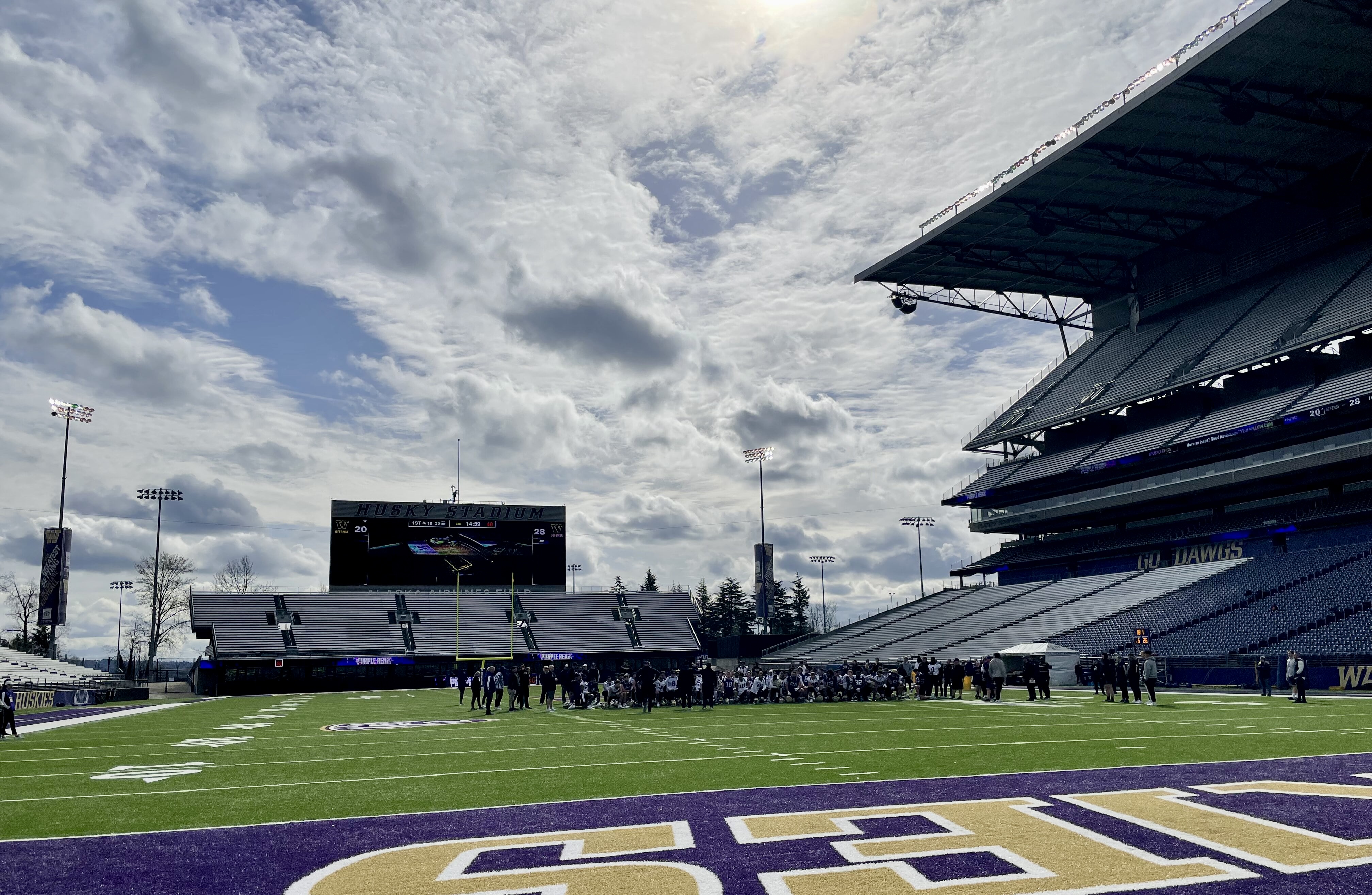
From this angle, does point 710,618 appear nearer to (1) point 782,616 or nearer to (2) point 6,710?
(1) point 782,616

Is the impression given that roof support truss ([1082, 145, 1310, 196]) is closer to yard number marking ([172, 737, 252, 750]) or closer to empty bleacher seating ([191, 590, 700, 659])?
empty bleacher seating ([191, 590, 700, 659])

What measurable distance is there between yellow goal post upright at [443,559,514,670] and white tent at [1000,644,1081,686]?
99.5ft

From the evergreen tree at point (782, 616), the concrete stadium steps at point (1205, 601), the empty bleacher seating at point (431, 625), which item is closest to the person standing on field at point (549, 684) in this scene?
the concrete stadium steps at point (1205, 601)

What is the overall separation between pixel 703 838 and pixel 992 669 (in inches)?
862

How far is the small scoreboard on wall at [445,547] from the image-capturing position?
56750 mm

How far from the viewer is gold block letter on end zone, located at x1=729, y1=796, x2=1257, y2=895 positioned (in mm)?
6414

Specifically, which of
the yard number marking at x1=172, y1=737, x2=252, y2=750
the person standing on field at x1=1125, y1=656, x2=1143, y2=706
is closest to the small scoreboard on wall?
the yard number marking at x1=172, y1=737, x2=252, y2=750

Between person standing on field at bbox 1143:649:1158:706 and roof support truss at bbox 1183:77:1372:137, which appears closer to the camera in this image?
person standing on field at bbox 1143:649:1158:706

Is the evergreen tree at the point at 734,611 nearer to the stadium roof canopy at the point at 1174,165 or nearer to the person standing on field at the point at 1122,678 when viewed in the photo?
the stadium roof canopy at the point at 1174,165

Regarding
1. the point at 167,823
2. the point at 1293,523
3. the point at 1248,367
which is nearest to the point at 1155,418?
the point at 1248,367

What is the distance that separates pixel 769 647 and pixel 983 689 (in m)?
33.9

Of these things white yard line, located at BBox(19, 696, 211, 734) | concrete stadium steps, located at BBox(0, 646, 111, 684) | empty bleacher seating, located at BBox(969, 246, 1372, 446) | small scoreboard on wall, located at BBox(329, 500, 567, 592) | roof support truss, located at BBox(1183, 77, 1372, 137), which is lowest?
white yard line, located at BBox(19, 696, 211, 734)

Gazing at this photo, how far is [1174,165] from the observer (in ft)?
150

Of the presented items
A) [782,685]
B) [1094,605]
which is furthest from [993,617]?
[782,685]
